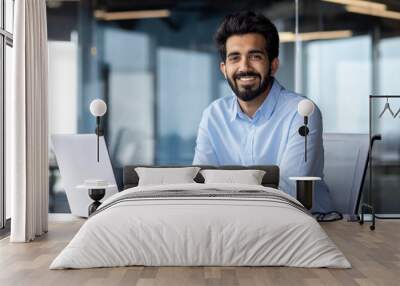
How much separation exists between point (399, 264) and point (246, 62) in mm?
3297

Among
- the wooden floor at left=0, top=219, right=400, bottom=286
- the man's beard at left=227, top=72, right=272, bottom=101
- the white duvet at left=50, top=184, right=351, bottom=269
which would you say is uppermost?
the man's beard at left=227, top=72, right=272, bottom=101

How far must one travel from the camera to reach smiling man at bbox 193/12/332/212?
23.4ft

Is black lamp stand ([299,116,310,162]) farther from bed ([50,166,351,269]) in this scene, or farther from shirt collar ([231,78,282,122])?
bed ([50,166,351,269])

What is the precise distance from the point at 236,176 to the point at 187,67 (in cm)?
190

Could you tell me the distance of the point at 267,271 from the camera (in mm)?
4301

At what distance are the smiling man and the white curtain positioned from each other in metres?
2.01

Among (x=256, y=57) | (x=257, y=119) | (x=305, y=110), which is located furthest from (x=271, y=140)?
(x=256, y=57)

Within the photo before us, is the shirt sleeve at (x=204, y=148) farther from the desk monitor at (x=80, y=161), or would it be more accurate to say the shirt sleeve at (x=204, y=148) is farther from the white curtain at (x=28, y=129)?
the white curtain at (x=28, y=129)

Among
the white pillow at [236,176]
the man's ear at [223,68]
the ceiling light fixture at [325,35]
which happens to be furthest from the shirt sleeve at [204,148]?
the ceiling light fixture at [325,35]

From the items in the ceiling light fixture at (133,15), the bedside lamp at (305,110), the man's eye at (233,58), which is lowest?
the bedside lamp at (305,110)

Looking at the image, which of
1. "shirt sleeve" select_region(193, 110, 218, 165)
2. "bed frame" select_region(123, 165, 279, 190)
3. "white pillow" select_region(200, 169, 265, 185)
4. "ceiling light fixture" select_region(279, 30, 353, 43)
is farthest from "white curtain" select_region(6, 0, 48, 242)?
"ceiling light fixture" select_region(279, 30, 353, 43)

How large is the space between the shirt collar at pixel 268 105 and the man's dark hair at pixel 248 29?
13.5 inches

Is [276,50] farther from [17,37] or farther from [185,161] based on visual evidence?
[17,37]

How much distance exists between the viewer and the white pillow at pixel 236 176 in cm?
645
